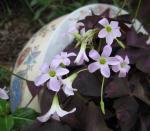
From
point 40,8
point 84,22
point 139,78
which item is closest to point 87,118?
point 139,78

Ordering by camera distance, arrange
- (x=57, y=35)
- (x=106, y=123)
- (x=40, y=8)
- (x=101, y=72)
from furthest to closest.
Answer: (x=40, y=8) < (x=57, y=35) < (x=106, y=123) < (x=101, y=72)

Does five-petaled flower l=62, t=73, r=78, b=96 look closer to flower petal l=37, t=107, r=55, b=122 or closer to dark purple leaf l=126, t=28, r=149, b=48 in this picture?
flower petal l=37, t=107, r=55, b=122

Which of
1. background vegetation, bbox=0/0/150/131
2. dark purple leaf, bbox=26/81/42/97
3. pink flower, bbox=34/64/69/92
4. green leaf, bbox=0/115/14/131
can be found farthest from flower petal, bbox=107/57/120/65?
background vegetation, bbox=0/0/150/131

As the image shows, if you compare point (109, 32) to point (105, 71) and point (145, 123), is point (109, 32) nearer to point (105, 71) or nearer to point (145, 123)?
point (105, 71)

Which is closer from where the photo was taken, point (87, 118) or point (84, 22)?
point (87, 118)

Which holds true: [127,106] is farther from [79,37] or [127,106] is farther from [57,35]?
[57,35]

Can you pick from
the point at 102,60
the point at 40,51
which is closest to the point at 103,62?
the point at 102,60

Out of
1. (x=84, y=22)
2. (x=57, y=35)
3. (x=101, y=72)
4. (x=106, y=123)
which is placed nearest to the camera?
(x=101, y=72)

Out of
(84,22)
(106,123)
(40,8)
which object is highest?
(84,22)
